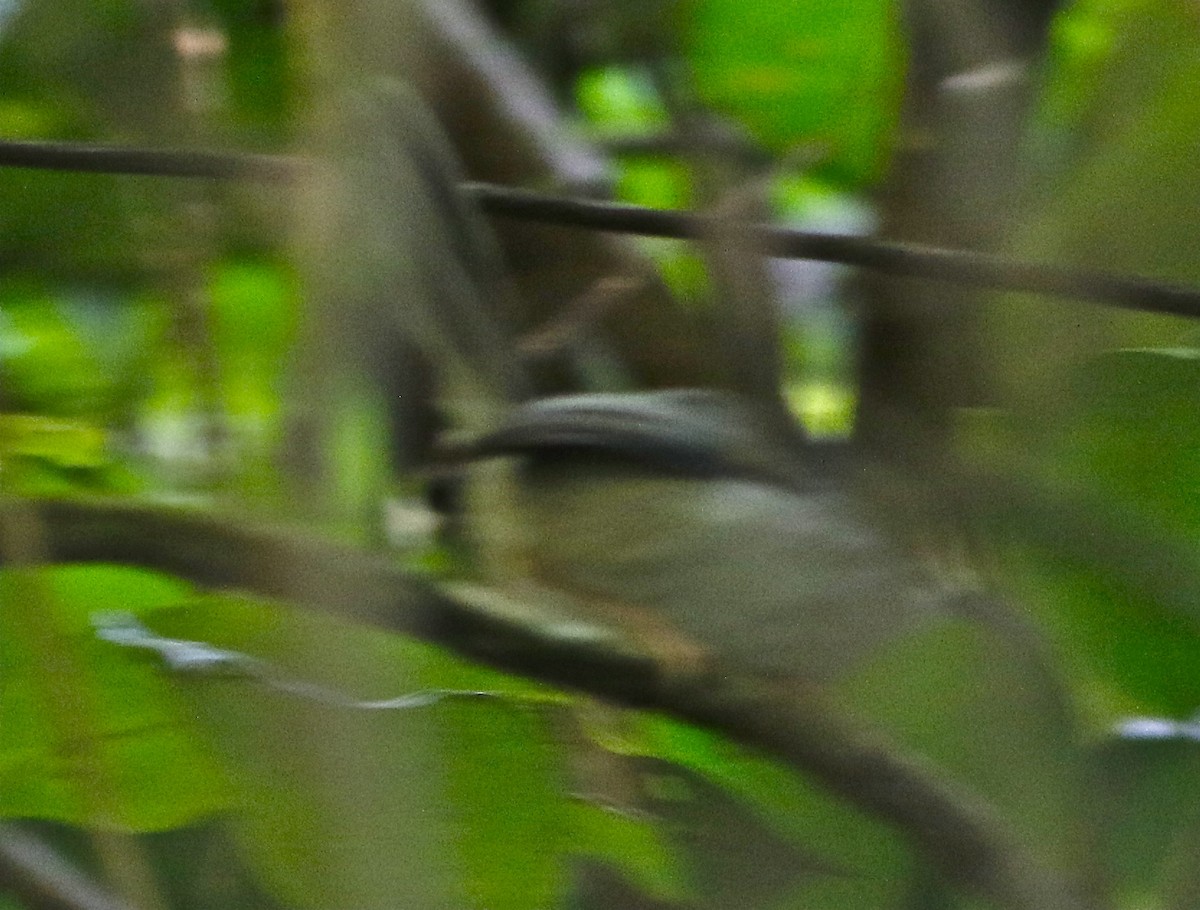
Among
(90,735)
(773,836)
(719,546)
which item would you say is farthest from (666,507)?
(90,735)

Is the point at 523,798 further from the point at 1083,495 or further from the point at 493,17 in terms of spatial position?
the point at 493,17

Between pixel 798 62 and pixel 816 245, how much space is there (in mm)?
173

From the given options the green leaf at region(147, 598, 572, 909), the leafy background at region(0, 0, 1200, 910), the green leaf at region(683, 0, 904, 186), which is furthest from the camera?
the green leaf at region(683, 0, 904, 186)

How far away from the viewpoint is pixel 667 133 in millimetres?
824

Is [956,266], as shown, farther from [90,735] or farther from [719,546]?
[90,735]

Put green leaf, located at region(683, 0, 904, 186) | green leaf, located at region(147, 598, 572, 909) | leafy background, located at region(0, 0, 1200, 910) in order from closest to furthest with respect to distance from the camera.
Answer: green leaf, located at region(147, 598, 572, 909), leafy background, located at region(0, 0, 1200, 910), green leaf, located at region(683, 0, 904, 186)

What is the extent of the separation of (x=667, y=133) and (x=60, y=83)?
1.06ft

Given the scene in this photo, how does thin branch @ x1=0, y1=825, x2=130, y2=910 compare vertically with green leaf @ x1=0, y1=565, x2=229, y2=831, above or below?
below

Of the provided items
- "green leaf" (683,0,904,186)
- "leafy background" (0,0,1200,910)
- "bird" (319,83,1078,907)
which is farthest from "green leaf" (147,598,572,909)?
"green leaf" (683,0,904,186)

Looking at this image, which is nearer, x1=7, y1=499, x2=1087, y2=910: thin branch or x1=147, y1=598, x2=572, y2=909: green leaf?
x1=147, y1=598, x2=572, y2=909: green leaf

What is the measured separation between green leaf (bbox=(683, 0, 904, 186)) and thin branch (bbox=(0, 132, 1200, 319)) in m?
0.12

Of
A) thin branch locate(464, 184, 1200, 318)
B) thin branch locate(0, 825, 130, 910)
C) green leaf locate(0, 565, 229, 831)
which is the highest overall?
thin branch locate(464, 184, 1200, 318)

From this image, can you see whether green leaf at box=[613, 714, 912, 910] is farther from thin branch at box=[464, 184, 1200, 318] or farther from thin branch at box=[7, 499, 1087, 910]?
thin branch at box=[464, 184, 1200, 318]

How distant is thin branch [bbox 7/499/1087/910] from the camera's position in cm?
54
